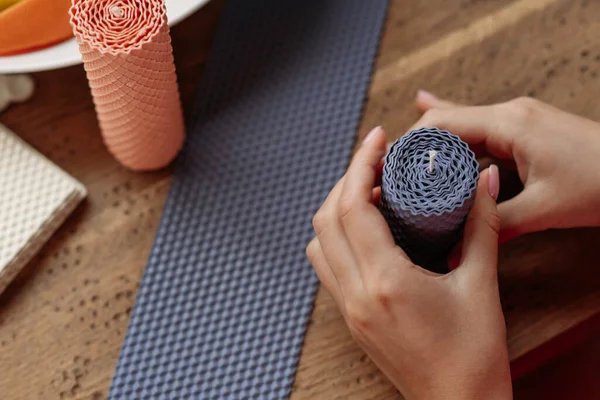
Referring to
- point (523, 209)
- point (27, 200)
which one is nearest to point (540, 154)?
point (523, 209)

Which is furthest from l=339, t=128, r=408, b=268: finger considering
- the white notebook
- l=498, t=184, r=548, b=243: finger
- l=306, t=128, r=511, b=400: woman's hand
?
the white notebook

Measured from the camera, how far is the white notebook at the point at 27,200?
569 mm

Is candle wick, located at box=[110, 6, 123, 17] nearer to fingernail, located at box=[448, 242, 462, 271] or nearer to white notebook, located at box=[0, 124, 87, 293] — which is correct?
white notebook, located at box=[0, 124, 87, 293]

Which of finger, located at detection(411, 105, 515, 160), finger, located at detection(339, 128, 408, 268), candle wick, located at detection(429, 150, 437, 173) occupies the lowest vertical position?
finger, located at detection(411, 105, 515, 160)

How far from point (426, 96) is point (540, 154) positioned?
0.43ft

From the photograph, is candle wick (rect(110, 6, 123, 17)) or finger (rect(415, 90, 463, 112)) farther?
finger (rect(415, 90, 463, 112))

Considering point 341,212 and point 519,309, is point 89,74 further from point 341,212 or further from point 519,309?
point 519,309

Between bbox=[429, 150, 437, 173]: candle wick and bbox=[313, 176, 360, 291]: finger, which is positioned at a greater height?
bbox=[429, 150, 437, 173]: candle wick

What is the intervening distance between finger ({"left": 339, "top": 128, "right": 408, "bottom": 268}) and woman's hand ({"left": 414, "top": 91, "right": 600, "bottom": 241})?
0.28 ft

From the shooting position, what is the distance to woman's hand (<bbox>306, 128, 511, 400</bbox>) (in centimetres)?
45

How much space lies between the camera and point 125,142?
1.89 ft

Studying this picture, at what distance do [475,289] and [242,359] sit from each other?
21 centimetres

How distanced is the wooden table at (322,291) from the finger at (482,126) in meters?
0.08

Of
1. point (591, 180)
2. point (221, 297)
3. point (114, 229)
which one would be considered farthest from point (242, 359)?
point (591, 180)
